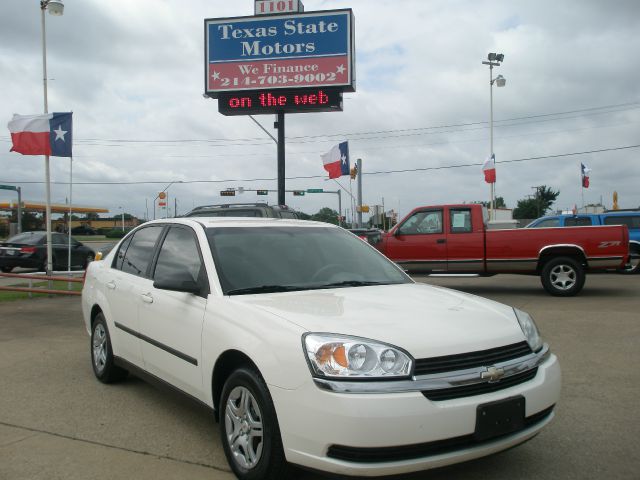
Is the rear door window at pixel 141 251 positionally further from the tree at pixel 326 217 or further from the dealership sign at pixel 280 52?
the dealership sign at pixel 280 52

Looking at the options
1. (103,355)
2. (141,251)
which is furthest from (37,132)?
(141,251)

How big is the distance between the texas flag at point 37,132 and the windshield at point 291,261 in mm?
11399

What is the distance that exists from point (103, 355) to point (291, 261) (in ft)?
7.75

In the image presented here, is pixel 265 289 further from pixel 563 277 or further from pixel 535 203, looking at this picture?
pixel 535 203

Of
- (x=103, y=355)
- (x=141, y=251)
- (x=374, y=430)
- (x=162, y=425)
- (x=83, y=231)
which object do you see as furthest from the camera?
(x=83, y=231)

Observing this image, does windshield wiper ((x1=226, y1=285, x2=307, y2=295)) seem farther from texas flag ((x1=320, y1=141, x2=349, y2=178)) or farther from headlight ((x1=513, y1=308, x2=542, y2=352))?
texas flag ((x1=320, y1=141, x2=349, y2=178))

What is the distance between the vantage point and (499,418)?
9.22 ft

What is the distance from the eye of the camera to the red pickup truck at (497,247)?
11.1 metres

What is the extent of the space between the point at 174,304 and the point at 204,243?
0.47m

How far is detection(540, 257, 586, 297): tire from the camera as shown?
11249 mm

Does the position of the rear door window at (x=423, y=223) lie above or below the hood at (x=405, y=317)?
above

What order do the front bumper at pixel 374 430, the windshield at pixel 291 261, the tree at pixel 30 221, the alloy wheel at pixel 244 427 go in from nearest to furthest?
the front bumper at pixel 374 430, the alloy wheel at pixel 244 427, the windshield at pixel 291 261, the tree at pixel 30 221

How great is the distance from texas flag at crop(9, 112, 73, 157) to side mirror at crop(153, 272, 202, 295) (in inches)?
459

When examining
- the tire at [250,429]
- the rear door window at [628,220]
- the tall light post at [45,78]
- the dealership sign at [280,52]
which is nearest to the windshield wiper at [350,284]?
the tire at [250,429]
